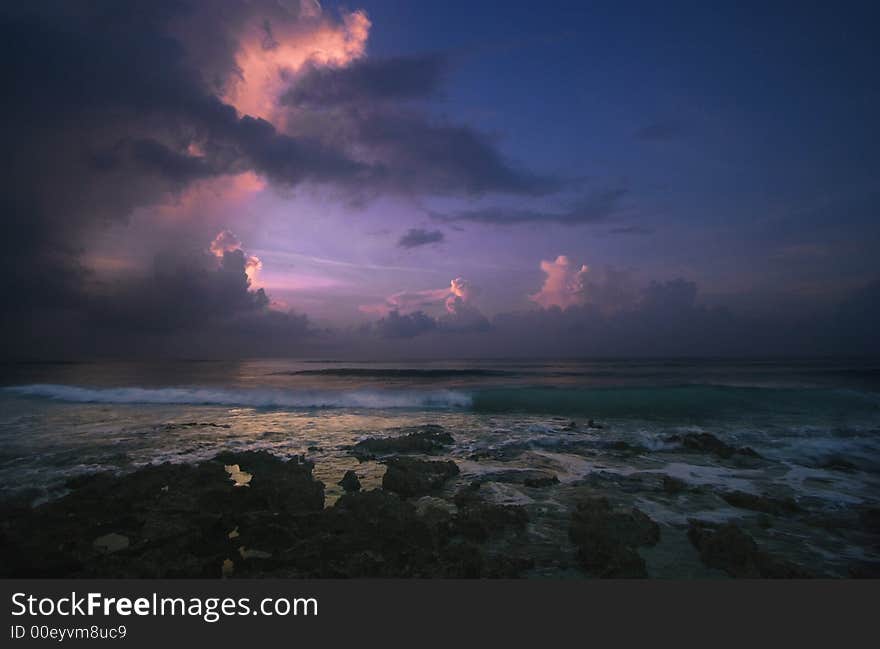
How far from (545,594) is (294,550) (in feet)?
16.1

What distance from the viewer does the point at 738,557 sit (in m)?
7.22

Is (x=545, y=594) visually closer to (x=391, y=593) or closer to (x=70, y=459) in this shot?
(x=391, y=593)

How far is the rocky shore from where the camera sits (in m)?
6.82

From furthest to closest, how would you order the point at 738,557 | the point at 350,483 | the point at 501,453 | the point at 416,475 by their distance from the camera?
the point at 501,453 → the point at 416,475 → the point at 350,483 → the point at 738,557

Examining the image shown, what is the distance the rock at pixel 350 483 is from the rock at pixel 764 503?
11.0 m

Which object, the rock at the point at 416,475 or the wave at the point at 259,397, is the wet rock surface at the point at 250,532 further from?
the wave at the point at 259,397

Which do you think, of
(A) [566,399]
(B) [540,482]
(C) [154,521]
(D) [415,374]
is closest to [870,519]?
(B) [540,482]

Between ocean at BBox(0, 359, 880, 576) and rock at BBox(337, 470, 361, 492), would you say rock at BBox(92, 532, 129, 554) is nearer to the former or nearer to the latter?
ocean at BBox(0, 359, 880, 576)

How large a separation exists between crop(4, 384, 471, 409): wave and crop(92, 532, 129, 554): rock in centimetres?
2223

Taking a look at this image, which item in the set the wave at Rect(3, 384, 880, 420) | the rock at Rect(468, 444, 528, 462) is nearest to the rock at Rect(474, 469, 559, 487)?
the rock at Rect(468, 444, 528, 462)

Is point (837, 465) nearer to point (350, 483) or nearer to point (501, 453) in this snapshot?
point (501, 453)

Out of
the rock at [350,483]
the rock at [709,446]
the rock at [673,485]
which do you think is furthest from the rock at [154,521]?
the rock at [709,446]

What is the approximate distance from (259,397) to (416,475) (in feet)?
93.2

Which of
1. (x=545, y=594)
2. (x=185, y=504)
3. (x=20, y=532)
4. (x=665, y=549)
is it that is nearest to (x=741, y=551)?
(x=665, y=549)
